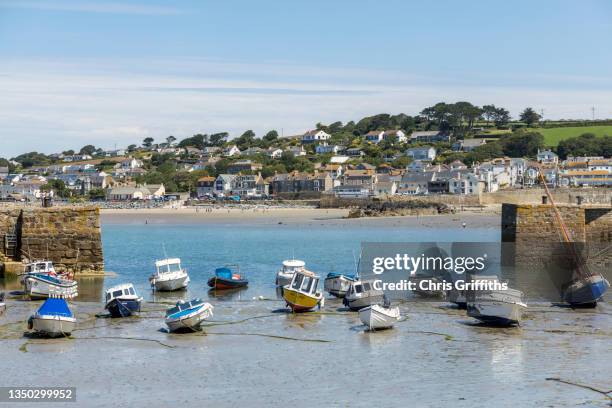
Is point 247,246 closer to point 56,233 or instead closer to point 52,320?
point 56,233

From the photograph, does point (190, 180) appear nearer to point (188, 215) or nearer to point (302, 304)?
point (188, 215)

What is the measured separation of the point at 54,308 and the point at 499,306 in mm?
12141

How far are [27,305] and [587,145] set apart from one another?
518 ft

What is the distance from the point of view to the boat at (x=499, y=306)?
26.2m

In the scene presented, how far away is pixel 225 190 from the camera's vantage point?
162 metres

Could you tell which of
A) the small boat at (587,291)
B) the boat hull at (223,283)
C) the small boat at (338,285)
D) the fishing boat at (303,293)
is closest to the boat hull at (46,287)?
the boat hull at (223,283)

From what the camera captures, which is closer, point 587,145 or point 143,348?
point 143,348

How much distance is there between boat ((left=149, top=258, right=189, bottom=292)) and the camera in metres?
35.5

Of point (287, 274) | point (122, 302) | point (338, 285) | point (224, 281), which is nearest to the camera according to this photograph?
point (122, 302)

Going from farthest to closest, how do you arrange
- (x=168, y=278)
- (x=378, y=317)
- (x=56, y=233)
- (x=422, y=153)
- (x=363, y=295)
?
(x=422, y=153), (x=56, y=233), (x=168, y=278), (x=363, y=295), (x=378, y=317)

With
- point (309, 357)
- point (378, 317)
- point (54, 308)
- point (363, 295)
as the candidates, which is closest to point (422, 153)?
point (363, 295)

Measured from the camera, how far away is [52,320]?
24.2m

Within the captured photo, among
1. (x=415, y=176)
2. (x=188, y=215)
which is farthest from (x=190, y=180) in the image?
(x=188, y=215)

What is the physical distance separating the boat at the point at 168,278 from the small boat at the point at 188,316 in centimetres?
987
